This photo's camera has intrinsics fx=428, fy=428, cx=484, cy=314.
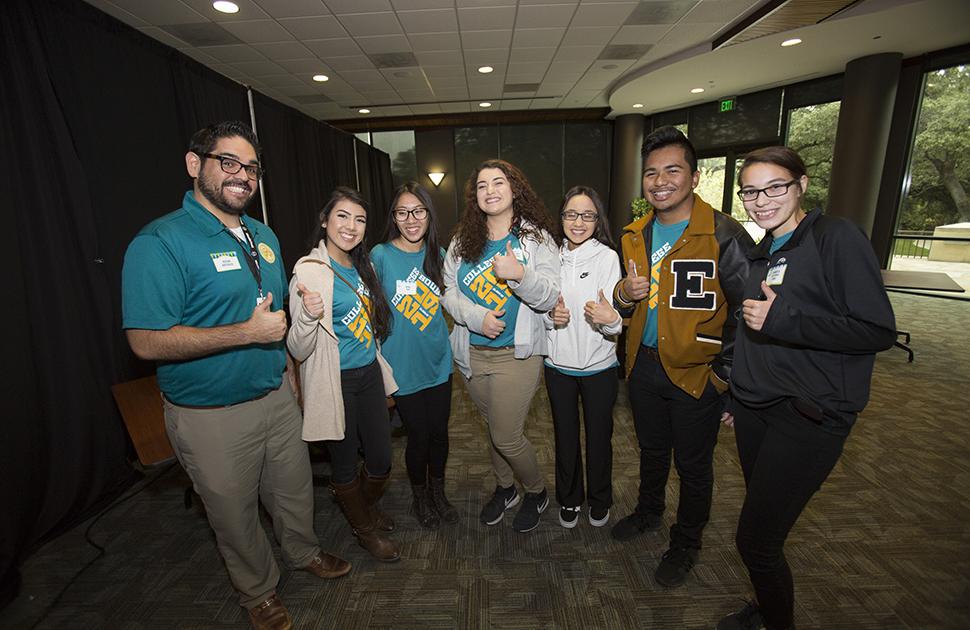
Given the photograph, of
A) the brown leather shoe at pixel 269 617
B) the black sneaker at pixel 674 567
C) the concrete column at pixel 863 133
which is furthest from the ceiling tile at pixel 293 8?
the concrete column at pixel 863 133

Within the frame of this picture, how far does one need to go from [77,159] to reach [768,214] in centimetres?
328

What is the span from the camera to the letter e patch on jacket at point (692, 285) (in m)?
1.59

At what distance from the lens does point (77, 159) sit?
233 cm

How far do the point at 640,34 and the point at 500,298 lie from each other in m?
5.02

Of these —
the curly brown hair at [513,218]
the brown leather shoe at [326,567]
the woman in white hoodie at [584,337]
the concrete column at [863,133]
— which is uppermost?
the concrete column at [863,133]

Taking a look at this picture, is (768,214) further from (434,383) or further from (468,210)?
(434,383)

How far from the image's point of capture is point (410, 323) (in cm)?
194

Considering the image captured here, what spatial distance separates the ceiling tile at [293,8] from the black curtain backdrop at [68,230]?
1.66 metres

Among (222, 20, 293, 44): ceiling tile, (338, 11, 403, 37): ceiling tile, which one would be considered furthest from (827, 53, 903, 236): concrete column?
(222, 20, 293, 44): ceiling tile

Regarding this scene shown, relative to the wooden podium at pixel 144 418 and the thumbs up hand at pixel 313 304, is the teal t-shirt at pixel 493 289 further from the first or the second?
the wooden podium at pixel 144 418

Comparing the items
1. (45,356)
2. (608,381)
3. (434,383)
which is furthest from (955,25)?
(45,356)

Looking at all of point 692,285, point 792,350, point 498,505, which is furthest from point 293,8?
point 792,350

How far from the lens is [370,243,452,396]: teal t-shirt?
1925 mm

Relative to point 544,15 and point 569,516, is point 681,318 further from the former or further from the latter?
point 544,15
